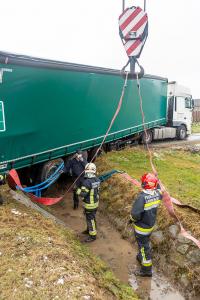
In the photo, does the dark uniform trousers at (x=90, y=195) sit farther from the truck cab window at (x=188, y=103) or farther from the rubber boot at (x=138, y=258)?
the truck cab window at (x=188, y=103)

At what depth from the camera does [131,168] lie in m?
9.45

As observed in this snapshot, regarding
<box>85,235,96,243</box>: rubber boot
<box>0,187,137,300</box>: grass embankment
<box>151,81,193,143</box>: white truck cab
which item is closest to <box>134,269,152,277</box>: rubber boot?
<box>0,187,137,300</box>: grass embankment

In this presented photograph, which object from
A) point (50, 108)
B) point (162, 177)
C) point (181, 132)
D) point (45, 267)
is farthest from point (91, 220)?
point (181, 132)

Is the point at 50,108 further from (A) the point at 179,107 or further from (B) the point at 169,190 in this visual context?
(A) the point at 179,107

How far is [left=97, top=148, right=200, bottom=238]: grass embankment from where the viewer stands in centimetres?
674

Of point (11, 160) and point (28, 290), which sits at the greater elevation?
point (11, 160)

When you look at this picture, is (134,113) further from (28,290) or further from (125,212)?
(28,290)

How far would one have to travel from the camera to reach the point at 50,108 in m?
7.52

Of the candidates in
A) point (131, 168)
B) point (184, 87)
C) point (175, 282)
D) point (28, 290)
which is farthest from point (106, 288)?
point (184, 87)

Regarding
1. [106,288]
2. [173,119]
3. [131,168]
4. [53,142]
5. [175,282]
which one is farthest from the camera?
[173,119]

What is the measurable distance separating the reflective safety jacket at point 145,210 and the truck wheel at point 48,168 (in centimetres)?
379

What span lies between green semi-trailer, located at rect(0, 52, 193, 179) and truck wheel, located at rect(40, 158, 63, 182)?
230mm

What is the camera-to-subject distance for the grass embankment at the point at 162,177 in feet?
22.1

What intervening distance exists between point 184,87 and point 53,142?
1210 cm
